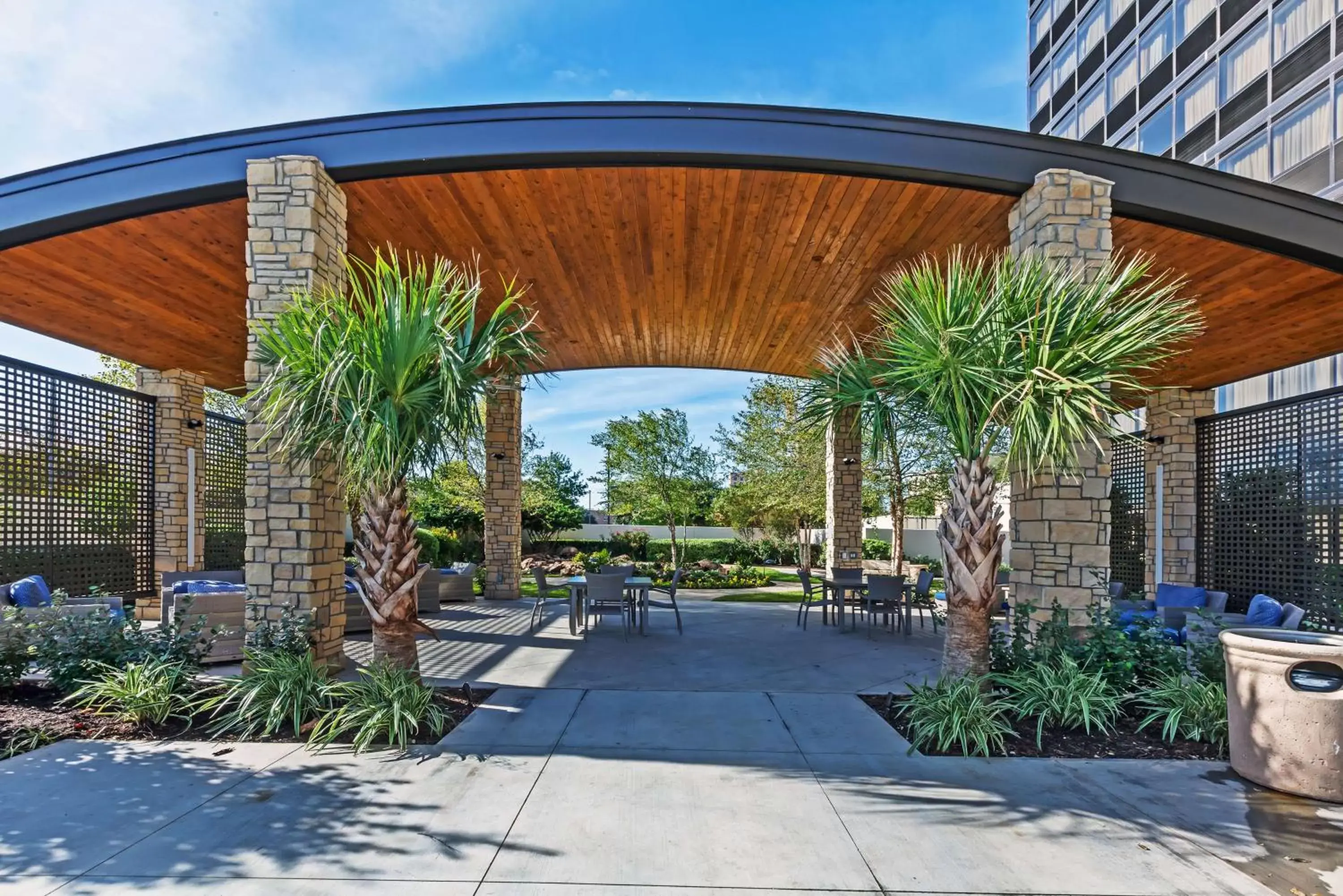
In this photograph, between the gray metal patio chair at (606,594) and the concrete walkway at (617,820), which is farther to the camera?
the gray metal patio chair at (606,594)

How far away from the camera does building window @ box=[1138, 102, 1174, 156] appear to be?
54.8 feet

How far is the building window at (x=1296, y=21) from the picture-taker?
12047 mm

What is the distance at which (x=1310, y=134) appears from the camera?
1222cm

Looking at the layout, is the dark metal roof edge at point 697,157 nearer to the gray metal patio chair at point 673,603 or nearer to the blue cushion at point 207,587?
the blue cushion at point 207,587

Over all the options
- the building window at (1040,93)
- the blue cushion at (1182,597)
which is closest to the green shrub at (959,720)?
the blue cushion at (1182,597)

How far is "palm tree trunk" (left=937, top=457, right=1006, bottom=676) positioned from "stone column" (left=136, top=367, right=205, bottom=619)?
10975mm

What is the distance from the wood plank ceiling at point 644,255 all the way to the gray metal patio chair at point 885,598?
3558mm

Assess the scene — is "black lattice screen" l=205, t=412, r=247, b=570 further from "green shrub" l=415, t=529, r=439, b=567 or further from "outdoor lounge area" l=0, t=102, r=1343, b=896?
"green shrub" l=415, t=529, r=439, b=567

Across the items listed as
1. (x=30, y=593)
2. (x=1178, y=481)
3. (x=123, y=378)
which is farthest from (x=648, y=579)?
(x=123, y=378)

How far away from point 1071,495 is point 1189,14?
1779 cm

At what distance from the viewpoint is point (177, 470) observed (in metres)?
10.5

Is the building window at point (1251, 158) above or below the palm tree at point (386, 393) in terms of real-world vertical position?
above

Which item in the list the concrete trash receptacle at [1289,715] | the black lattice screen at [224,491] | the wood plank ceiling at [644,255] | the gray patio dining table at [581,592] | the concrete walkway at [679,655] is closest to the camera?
the concrete trash receptacle at [1289,715]

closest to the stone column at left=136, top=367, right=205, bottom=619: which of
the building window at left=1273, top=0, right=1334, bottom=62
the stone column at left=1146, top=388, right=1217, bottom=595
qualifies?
the stone column at left=1146, top=388, right=1217, bottom=595
